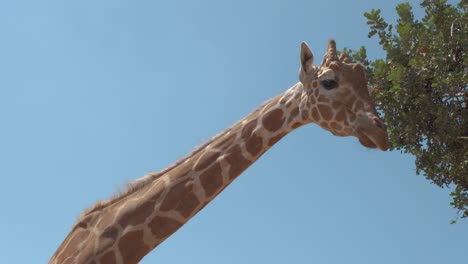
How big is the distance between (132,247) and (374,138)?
3706 mm

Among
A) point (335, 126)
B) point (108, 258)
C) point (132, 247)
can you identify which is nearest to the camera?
point (108, 258)

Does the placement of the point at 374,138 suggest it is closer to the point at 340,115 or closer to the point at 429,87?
the point at 340,115

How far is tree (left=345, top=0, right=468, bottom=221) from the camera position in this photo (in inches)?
406

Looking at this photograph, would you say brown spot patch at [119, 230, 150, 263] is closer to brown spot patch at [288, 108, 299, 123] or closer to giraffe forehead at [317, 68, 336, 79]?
brown spot patch at [288, 108, 299, 123]

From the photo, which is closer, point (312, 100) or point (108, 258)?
point (108, 258)

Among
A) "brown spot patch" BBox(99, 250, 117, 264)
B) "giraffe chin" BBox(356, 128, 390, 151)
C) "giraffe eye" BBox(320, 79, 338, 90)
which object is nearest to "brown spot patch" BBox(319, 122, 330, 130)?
"giraffe eye" BBox(320, 79, 338, 90)

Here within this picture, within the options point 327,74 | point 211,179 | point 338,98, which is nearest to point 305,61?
point 327,74

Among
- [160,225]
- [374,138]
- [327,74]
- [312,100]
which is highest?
[327,74]

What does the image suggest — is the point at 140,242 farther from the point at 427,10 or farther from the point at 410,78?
the point at 427,10

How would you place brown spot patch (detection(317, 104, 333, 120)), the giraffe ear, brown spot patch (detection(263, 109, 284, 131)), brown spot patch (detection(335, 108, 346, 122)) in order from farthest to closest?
the giraffe ear
brown spot patch (detection(263, 109, 284, 131))
brown spot patch (detection(317, 104, 333, 120))
brown spot patch (detection(335, 108, 346, 122))

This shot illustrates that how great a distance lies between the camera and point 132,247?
8.56 metres

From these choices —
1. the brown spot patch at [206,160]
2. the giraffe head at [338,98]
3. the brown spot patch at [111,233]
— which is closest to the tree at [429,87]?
the giraffe head at [338,98]

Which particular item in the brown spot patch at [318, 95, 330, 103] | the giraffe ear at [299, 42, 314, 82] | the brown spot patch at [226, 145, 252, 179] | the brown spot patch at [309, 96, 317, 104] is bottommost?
the brown spot patch at [226, 145, 252, 179]

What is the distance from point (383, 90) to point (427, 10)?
1.76 meters
